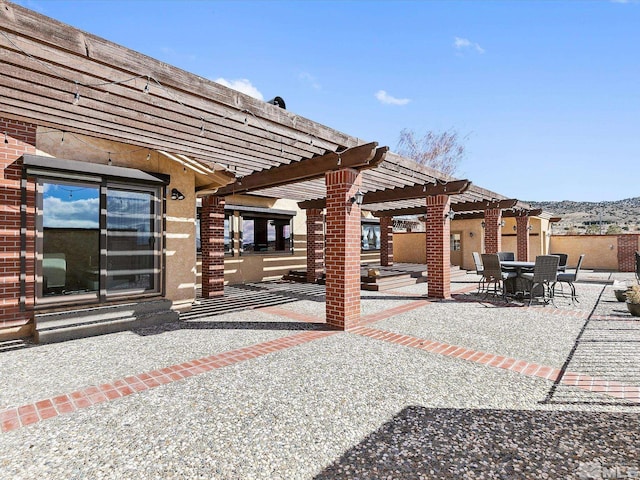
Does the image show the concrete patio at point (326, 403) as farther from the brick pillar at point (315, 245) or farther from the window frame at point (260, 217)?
the brick pillar at point (315, 245)

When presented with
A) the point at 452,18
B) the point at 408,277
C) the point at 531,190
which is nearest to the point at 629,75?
the point at 452,18

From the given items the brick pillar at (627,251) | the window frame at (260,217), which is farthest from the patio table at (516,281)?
the brick pillar at (627,251)

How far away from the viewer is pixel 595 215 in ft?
149

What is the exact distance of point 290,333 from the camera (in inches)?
217

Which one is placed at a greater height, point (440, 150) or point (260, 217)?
point (440, 150)

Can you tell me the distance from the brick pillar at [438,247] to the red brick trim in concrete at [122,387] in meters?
5.45

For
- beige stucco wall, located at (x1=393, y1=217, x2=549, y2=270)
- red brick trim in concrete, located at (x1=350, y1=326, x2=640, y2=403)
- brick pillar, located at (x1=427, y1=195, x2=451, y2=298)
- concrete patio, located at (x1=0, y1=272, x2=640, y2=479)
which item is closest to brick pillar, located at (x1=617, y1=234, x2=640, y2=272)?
beige stucco wall, located at (x1=393, y1=217, x2=549, y2=270)

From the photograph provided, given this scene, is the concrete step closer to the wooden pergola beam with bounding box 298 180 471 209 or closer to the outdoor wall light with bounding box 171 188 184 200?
the outdoor wall light with bounding box 171 188 184 200

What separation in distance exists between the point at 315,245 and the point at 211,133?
26.5 ft

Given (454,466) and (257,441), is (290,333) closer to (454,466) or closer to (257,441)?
(257,441)

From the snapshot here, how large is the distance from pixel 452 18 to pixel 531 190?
4976 centimetres

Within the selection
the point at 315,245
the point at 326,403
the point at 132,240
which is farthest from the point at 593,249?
the point at 132,240

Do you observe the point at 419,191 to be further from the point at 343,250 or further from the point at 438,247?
the point at 343,250

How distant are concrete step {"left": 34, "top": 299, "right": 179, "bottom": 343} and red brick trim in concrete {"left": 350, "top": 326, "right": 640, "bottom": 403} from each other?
395 cm
